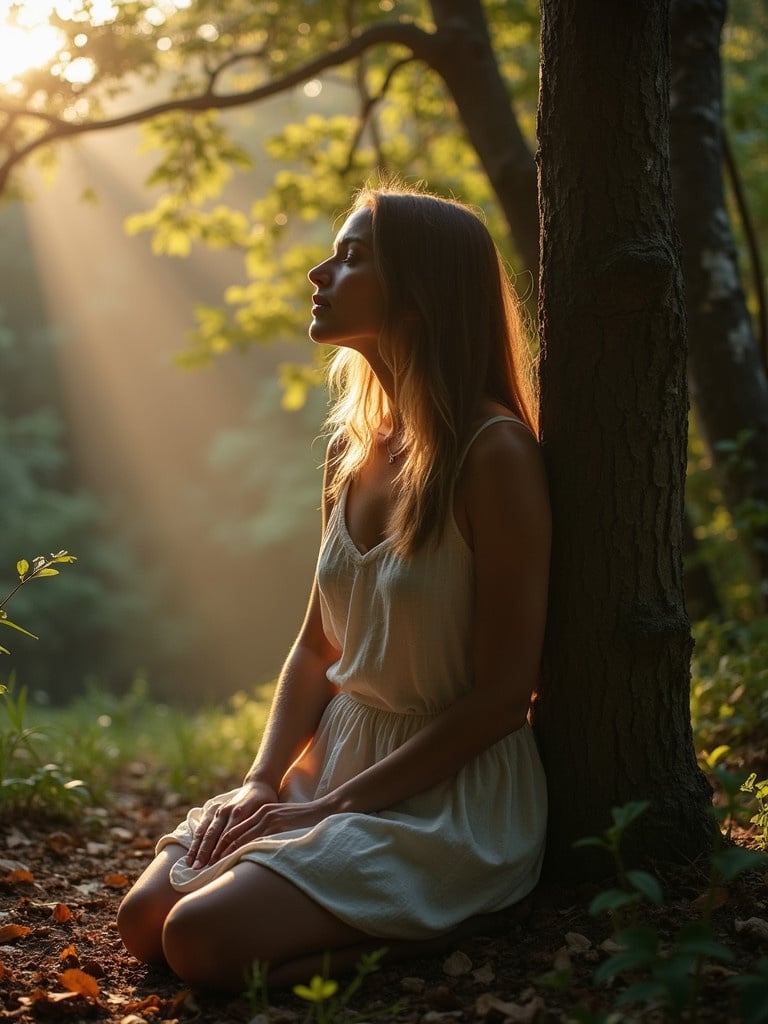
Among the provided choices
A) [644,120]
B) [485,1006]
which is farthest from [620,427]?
[485,1006]

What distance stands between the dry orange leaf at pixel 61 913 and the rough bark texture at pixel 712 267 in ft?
10.2

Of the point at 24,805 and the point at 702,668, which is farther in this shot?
the point at 702,668

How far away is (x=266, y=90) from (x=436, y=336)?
262 centimetres

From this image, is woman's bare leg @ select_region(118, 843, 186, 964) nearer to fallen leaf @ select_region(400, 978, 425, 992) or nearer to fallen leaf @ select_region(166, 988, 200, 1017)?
fallen leaf @ select_region(166, 988, 200, 1017)

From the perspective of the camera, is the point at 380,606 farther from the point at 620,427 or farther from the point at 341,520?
the point at 620,427

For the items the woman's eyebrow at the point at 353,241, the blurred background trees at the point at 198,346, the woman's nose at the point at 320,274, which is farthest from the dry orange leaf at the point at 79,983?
the blurred background trees at the point at 198,346

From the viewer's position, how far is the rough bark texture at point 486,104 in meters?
4.47

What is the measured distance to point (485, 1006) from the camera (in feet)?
6.37

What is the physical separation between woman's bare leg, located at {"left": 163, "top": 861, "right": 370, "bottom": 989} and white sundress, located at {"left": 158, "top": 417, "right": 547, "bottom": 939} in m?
0.04

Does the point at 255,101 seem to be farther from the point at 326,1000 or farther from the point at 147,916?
the point at 326,1000

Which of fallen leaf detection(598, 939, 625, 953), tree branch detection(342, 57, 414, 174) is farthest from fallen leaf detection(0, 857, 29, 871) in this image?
tree branch detection(342, 57, 414, 174)

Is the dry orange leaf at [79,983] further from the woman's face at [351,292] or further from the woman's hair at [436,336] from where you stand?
the woman's face at [351,292]

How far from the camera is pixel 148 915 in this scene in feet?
7.70

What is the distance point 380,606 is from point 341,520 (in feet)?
1.04
